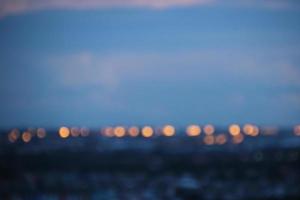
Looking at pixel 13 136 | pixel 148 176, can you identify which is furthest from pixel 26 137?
pixel 148 176

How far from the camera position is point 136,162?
25.8 meters

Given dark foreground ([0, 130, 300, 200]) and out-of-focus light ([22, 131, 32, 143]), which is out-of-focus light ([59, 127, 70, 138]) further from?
dark foreground ([0, 130, 300, 200])

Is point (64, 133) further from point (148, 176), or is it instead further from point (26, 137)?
point (148, 176)

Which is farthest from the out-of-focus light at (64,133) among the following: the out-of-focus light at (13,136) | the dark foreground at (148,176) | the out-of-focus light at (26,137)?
the dark foreground at (148,176)

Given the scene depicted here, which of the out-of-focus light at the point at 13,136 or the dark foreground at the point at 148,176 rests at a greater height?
the out-of-focus light at the point at 13,136

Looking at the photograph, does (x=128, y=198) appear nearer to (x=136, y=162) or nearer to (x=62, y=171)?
(x=62, y=171)

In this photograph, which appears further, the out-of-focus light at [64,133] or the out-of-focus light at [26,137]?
the out-of-focus light at [64,133]

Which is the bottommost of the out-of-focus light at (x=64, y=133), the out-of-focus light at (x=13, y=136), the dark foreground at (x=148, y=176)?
the dark foreground at (x=148, y=176)

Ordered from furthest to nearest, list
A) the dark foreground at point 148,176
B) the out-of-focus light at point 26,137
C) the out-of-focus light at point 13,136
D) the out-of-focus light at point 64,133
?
the out-of-focus light at point 64,133, the out-of-focus light at point 26,137, the out-of-focus light at point 13,136, the dark foreground at point 148,176

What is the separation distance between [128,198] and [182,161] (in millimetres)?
10109

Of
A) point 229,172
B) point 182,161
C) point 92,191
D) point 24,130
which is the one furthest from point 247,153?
point 24,130

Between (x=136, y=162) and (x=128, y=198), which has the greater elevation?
(x=136, y=162)

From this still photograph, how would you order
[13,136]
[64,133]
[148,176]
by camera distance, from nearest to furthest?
[148,176]
[13,136]
[64,133]

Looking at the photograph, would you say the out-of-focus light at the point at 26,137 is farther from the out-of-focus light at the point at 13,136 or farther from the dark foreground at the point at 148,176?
the dark foreground at the point at 148,176
